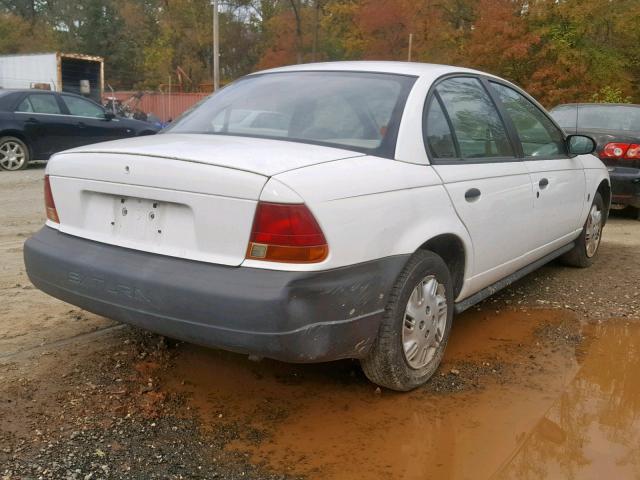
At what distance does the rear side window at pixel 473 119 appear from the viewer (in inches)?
142

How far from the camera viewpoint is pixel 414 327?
3.14 meters

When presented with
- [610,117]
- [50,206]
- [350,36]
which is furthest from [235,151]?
[350,36]

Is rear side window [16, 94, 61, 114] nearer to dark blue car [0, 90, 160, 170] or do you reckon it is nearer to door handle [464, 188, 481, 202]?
dark blue car [0, 90, 160, 170]

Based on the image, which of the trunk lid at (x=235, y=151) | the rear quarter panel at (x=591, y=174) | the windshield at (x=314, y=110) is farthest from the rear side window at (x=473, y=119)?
the rear quarter panel at (x=591, y=174)

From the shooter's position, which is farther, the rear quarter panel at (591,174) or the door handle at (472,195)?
the rear quarter panel at (591,174)

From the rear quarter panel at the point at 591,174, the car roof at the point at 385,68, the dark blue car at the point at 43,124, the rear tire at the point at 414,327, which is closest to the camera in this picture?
the rear tire at the point at 414,327

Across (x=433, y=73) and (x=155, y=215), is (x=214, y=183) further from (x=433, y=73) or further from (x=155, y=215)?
(x=433, y=73)

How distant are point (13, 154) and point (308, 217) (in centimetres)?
1044

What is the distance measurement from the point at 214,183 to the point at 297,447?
3.82 feet

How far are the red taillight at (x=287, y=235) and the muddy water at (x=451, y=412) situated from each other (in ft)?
2.75

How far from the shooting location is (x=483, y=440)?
2855mm

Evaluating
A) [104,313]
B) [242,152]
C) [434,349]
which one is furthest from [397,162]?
[104,313]

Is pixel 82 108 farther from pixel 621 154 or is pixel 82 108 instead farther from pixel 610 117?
pixel 621 154

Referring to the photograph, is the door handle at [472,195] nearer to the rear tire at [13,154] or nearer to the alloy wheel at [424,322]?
the alloy wheel at [424,322]
